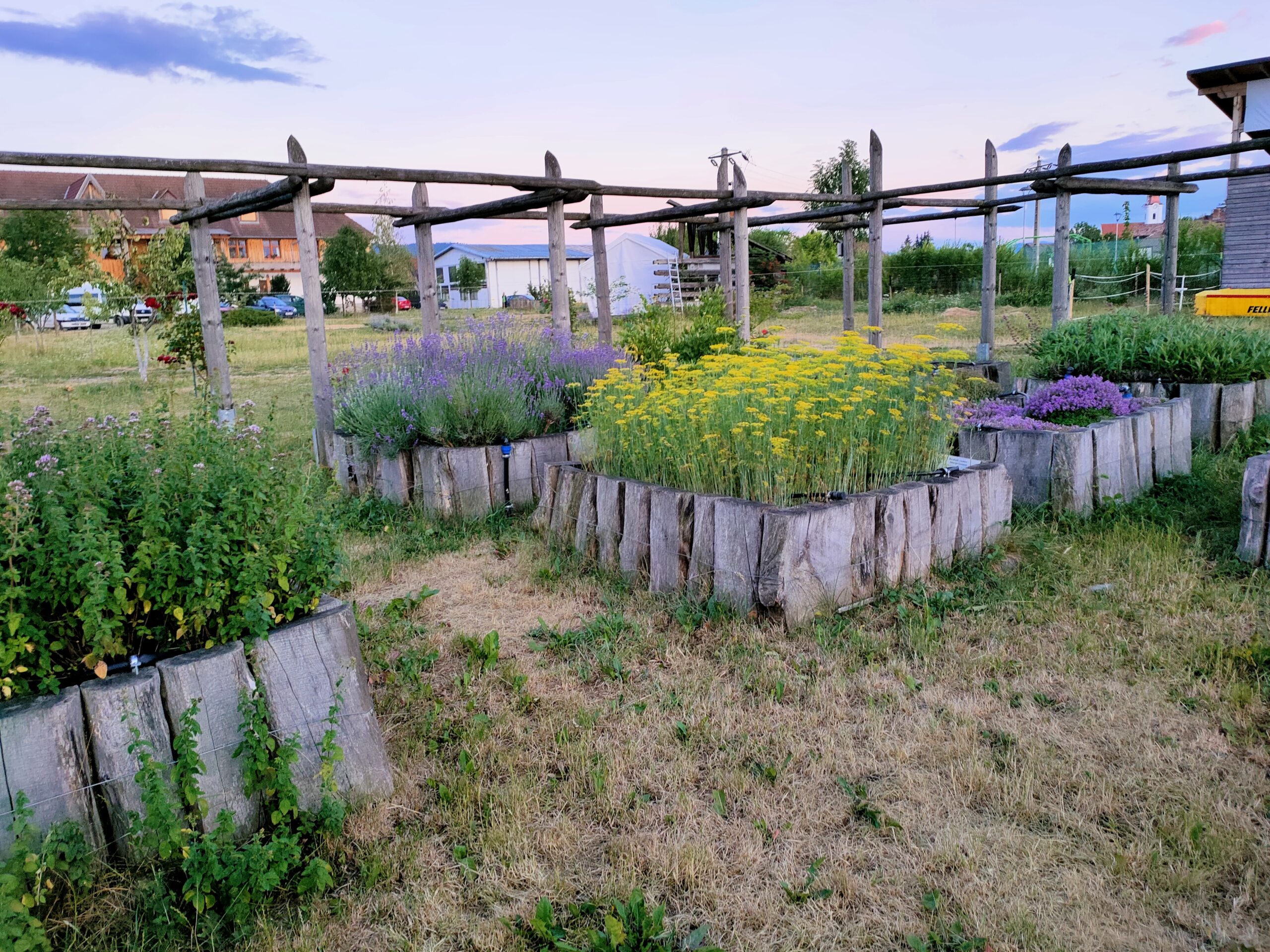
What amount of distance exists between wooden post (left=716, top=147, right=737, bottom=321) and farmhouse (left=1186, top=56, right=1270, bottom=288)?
11078 millimetres

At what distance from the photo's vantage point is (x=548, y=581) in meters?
4.70

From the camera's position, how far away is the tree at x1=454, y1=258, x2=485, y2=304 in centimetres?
4975

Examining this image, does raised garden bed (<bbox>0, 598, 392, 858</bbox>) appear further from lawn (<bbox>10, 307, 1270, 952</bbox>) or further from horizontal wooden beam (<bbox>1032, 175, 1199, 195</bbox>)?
horizontal wooden beam (<bbox>1032, 175, 1199, 195</bbox>)

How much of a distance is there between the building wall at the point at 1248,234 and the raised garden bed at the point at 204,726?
67.7 feet

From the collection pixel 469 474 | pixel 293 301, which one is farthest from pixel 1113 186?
pixel 293 301

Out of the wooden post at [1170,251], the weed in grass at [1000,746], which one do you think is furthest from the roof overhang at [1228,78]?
the weed in grass at [1000,746]

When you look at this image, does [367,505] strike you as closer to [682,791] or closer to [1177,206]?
[682,791]

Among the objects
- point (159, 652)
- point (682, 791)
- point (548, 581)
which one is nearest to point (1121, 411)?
point (548, 581)

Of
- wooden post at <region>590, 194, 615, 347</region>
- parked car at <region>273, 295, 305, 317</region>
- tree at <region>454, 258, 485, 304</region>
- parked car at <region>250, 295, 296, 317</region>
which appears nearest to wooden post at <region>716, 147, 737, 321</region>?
wooden post at <region>590, 194, 615, 347</region>

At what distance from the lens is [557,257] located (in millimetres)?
8289

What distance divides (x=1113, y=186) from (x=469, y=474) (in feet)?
29.1

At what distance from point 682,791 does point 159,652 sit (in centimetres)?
167

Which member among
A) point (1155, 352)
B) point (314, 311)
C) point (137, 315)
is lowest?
point (1155, 352)

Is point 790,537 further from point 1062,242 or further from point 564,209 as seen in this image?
point 1062,242
